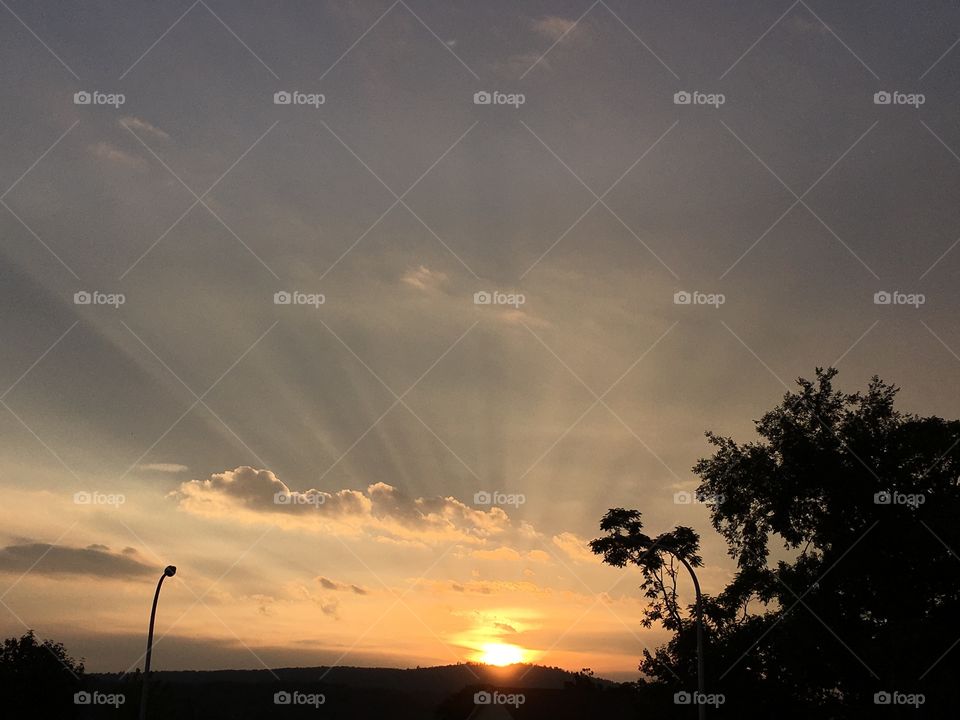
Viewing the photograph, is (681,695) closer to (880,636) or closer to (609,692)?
(880,636)

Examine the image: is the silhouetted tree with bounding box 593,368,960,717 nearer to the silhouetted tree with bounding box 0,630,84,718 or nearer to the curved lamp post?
the curved lamp post

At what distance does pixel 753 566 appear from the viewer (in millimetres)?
42625

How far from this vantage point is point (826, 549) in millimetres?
42156

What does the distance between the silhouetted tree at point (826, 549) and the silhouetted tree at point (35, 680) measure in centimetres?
4687

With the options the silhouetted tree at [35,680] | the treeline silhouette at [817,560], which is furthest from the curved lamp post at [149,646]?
the silhouetted tree at [35,680]

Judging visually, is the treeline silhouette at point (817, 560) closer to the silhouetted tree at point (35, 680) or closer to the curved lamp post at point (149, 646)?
the curved lamp post at point (149, 646)

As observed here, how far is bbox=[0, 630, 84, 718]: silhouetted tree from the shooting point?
65500mm

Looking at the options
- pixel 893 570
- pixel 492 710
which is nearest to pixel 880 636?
pixel 893 570

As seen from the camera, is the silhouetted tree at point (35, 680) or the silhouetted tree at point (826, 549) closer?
the silhouetted tree at point (826, 549)

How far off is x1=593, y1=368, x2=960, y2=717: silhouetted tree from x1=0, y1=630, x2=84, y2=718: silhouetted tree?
46870 mm

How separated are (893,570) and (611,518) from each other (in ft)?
41.2

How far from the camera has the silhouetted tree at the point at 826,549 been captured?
130 ft

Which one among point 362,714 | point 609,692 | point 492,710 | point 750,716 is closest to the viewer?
point 750,716

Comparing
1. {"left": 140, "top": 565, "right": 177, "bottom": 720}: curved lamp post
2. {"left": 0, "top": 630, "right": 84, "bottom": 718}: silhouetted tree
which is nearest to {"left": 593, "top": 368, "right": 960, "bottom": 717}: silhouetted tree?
{"left": 140, "top": 565, "right": 177, "bottom": 720}: curved lamp post
